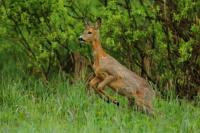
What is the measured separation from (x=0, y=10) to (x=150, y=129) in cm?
682

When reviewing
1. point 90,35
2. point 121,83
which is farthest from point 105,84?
point 90,35

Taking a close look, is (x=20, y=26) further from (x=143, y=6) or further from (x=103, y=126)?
(x=103, y=126)

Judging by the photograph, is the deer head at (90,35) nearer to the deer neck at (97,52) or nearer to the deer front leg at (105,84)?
the deer neck at (97,52)

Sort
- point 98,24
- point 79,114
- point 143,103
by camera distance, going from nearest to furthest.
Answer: point 79,114
point 143,103
point 98,24

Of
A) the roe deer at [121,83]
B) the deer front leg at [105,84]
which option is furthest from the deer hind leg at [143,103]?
the deer front leg at [105,84]

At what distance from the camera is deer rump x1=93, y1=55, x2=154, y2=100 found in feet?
47.6

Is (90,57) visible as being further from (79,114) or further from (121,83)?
(79,114)

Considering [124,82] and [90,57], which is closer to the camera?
[124,82]

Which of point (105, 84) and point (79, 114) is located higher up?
point (105, 84)

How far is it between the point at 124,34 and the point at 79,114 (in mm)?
3733

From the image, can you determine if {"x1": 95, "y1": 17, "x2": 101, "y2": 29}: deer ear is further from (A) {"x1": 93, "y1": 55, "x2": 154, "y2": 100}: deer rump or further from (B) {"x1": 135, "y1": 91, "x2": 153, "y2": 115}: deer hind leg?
(B) {"x1": 135, "y1": 91, "x2": 153, "y2": 115}: deer hind leg

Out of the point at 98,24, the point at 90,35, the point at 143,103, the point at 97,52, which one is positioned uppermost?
the point at 98,24

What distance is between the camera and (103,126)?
12.4 m

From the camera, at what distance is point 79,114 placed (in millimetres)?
13750
